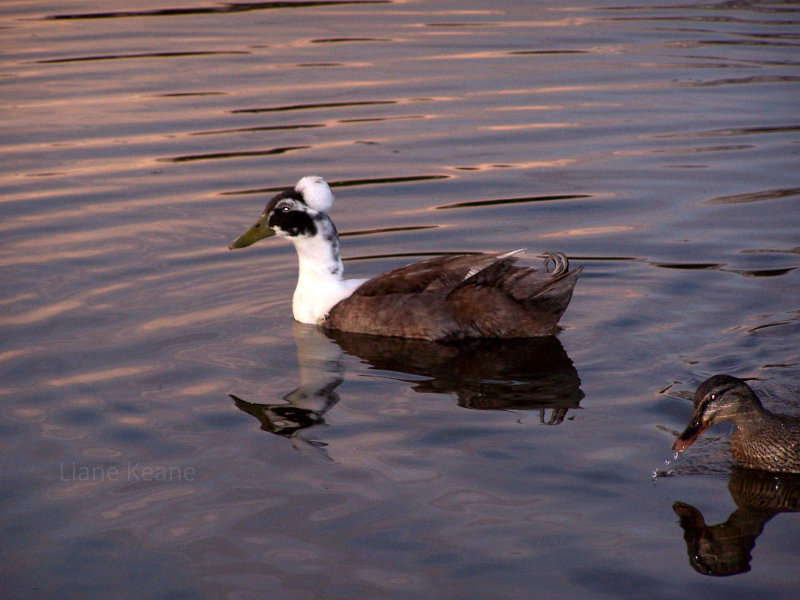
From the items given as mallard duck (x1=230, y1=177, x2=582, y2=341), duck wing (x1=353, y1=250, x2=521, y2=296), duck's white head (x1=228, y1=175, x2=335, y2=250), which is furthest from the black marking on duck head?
duck wing (x1=353, y1=250, x2=521, y2=296)

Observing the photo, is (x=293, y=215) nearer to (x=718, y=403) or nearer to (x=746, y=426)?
(x=718, y=403)

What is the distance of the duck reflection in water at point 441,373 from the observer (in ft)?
27.0

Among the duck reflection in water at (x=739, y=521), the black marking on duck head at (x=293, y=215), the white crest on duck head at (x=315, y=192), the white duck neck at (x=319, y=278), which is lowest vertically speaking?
the duck reflection in water at (x=739, y=521)

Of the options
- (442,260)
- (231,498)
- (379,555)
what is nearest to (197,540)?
(231,498)

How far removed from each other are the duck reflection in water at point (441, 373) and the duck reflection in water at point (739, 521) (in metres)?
1.39

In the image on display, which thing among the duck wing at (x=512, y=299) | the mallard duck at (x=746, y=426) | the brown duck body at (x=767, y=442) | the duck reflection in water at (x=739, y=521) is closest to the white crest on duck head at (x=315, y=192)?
the duck wing at (x=512, y=299)

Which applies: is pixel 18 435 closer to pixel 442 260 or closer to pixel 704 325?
pixel 442 260

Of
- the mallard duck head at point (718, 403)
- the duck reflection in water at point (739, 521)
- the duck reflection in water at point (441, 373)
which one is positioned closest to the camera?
the duck reflection in water at point (739, 521)

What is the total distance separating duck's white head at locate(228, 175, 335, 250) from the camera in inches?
416

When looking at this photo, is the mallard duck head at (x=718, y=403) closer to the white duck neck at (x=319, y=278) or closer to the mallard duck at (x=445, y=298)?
the mallard duck at (x=445, y=298)

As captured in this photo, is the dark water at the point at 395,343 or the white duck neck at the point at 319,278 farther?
the white duck neck at the point at 319,278

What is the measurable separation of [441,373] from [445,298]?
3.39 feet

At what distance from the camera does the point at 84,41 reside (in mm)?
20875

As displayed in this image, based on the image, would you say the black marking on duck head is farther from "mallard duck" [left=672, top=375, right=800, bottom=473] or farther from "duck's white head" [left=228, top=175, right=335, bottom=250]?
"mallard duck" [left=672, top=375, right=800, bottom=473]
